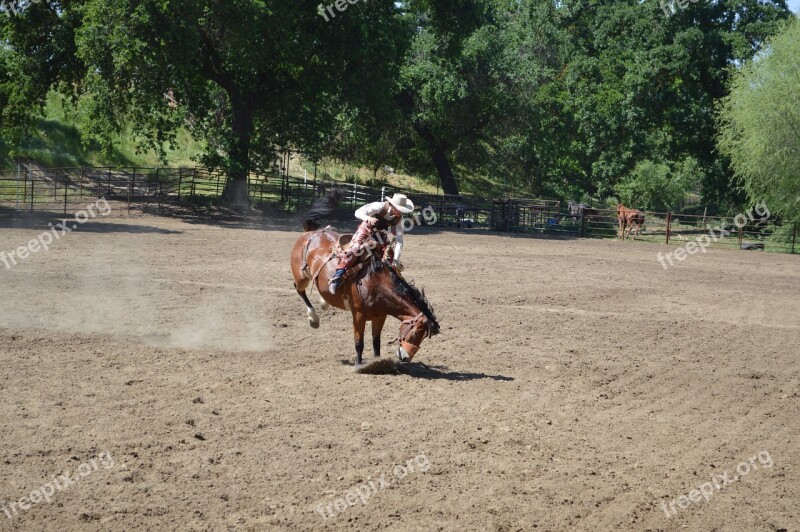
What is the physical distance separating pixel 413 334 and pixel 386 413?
118 cm

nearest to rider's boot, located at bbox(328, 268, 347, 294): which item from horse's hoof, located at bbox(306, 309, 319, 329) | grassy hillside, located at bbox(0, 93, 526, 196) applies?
horse's hoof, located at bbox(306, 309, 319, 329)

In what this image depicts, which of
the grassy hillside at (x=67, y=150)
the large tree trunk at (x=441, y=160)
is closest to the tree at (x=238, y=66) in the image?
the grassy hillside at (x=67, y=150)

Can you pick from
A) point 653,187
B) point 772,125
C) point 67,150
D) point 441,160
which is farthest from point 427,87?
point 67,150

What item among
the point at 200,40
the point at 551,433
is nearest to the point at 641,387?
the point at 551,433

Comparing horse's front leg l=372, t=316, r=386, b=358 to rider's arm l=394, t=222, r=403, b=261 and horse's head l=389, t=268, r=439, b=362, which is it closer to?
horse's head l=389, t=268, r=439, b=362

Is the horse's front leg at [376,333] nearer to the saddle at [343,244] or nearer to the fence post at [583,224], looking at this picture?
the saddle at [343,244]

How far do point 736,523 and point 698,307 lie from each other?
9815 millimetres

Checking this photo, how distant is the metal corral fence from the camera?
28891 mm

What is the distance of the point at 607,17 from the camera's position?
41500 millimetres

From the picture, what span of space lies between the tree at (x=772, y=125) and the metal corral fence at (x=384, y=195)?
129cm

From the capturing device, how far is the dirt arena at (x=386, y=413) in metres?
5.42

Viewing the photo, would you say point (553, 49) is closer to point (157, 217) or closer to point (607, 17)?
point (607, 17)

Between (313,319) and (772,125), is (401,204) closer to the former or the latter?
(313,319)

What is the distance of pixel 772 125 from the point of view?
94.8ft
